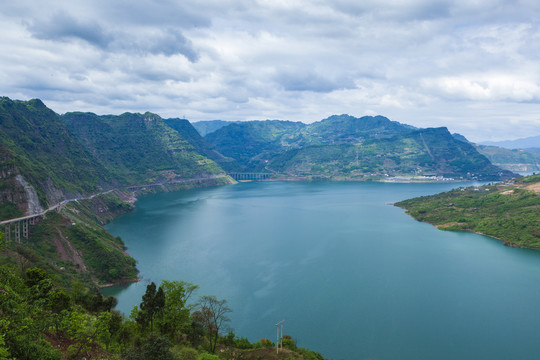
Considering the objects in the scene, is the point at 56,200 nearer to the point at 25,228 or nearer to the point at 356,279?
the point at 25,228

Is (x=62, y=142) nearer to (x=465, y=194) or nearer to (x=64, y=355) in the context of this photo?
(x=64, y=355)

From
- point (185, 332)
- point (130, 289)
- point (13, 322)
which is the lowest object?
point (130, 289)

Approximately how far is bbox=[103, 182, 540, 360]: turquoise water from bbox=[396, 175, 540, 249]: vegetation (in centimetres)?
519

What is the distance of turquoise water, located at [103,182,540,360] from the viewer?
4175 cm

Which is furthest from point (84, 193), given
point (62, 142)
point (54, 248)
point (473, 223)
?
point (473, 223)

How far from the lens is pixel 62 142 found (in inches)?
5364

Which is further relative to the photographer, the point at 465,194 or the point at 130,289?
the point at 465,194

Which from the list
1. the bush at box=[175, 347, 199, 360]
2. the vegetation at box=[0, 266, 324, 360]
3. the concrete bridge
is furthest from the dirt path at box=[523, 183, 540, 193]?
the concrete bridge

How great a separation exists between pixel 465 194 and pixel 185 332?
420 ft

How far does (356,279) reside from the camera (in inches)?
2328

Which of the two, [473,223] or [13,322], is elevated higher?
[13,322]

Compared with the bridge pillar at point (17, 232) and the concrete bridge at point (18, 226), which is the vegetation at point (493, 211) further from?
the bridge pillar at point (17, 232)

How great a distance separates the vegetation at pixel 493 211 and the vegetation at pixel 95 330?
250ft

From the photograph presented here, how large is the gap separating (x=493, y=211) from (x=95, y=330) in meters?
111
